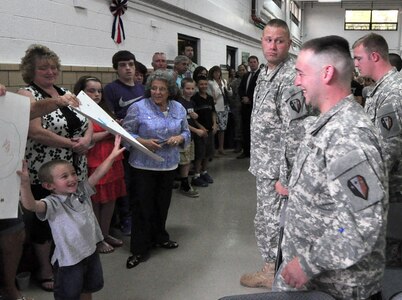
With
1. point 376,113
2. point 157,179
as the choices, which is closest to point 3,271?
point 157,179

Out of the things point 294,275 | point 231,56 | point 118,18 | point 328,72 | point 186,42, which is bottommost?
point 294,275

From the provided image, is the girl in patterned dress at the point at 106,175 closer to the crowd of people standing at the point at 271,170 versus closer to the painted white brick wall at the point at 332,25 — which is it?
the crowd of people standing at the point at 271,170

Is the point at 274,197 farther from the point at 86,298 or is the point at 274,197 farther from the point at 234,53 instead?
the point at 234,53

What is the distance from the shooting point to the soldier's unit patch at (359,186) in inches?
41.8

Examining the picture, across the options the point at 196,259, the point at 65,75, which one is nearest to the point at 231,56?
the point at 65,75

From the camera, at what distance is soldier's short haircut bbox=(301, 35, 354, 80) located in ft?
3.93

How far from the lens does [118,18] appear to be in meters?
4.21

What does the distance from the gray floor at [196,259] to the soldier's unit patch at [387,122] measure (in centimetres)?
132

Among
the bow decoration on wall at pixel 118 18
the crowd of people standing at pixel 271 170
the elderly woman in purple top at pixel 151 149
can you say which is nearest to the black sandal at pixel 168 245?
the crowd of people standing at pixel 271 170

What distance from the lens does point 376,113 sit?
85.8 inches

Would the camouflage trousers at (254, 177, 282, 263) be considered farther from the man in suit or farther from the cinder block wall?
the man in suit

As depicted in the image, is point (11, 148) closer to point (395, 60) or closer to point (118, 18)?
point (118, 18)

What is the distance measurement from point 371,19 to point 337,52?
16629mm

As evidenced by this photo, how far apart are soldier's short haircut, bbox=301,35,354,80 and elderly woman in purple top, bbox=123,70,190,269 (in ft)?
5.52
